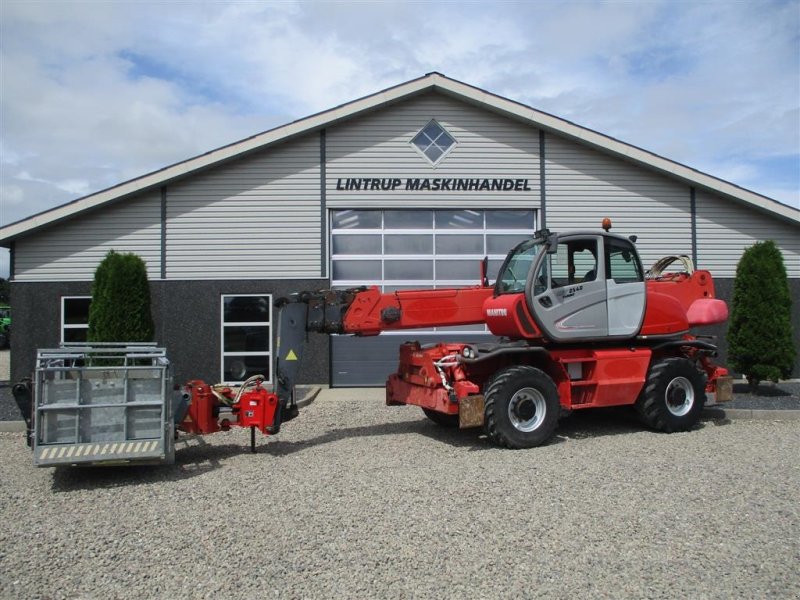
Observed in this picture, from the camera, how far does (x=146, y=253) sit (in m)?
14.7

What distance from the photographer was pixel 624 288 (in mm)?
9547

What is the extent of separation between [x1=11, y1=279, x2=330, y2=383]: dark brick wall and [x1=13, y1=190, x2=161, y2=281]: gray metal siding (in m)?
0.33

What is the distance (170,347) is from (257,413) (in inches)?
275

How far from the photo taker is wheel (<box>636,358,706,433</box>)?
9.59 meters

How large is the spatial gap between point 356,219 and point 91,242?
5.80 metres

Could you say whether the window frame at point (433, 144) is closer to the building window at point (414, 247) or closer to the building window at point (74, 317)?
the building window at point (414, 247)

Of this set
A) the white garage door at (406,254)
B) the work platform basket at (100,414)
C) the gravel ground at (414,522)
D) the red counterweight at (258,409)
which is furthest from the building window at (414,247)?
the work platform basket at (100,414)

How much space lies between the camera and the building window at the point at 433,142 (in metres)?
15.2

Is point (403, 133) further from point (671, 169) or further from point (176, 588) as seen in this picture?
point (176, 588)

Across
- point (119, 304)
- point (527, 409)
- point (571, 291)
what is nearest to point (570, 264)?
point (571, 291)

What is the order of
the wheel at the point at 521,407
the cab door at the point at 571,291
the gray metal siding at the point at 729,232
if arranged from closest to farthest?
the wheel at the point at 521,407 < the cab door at the point at 571,291 < the gray metal siding at the point at 729,232

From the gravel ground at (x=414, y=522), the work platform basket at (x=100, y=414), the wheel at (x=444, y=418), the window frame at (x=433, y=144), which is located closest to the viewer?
the gravel ground at (x=414, y=522)

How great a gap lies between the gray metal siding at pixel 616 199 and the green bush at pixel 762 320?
2.48 metres

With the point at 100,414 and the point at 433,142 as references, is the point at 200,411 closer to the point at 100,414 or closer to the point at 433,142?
the point at 100,414
